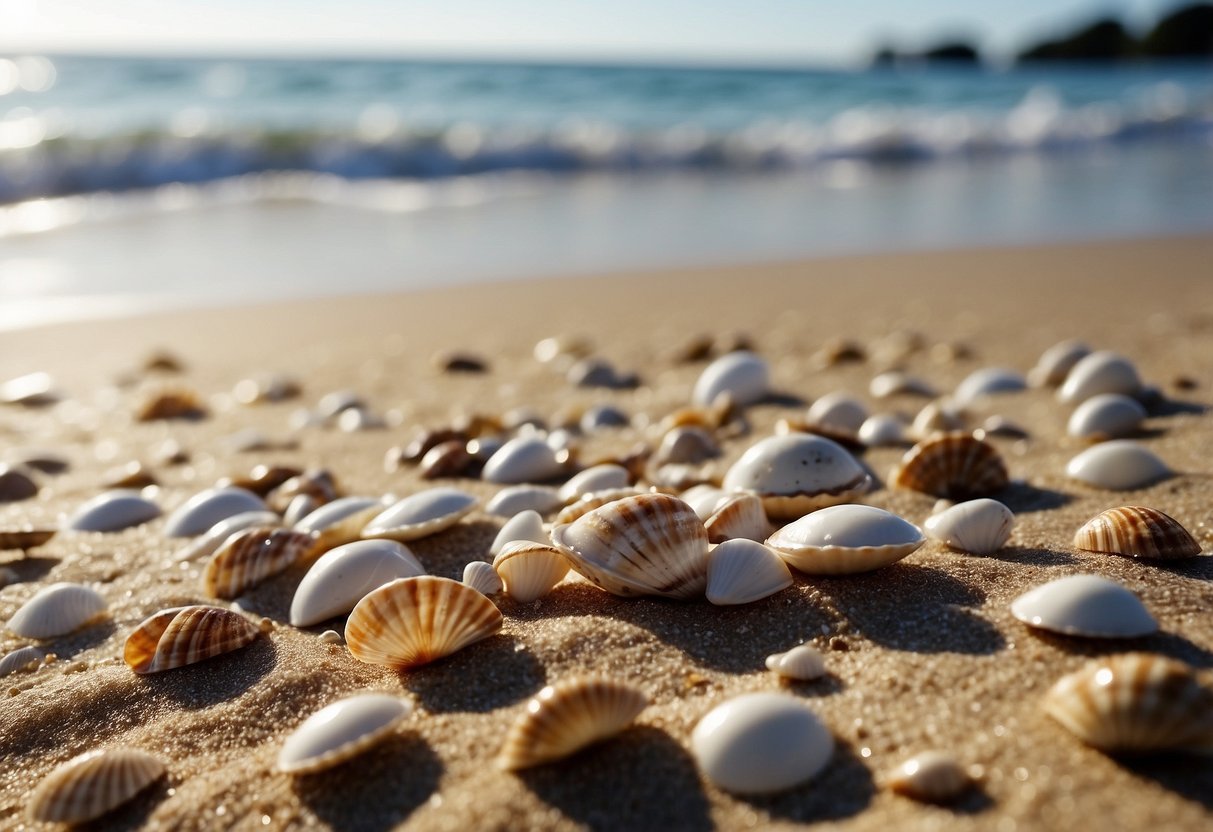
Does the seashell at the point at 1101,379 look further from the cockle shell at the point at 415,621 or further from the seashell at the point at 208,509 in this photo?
the seashell at the point at 208,509

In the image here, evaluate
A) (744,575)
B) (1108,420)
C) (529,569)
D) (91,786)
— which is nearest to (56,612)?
(91,786)

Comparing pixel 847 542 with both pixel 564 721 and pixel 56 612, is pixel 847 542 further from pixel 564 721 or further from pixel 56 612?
pixel 56 612

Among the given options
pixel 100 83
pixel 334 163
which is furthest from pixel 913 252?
pixel 100 83

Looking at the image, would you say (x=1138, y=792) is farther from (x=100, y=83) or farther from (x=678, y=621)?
(x=100, y=83)

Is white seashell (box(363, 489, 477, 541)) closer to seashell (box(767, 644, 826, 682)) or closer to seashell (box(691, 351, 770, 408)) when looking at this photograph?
seashell (box(767, 644, 826, 682))

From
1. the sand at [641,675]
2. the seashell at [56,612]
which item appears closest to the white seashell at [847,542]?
the sand at [641,675]

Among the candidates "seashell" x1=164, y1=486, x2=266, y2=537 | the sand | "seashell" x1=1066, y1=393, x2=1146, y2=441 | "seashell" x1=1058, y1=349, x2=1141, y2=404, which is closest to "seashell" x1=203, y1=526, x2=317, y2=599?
the sand
